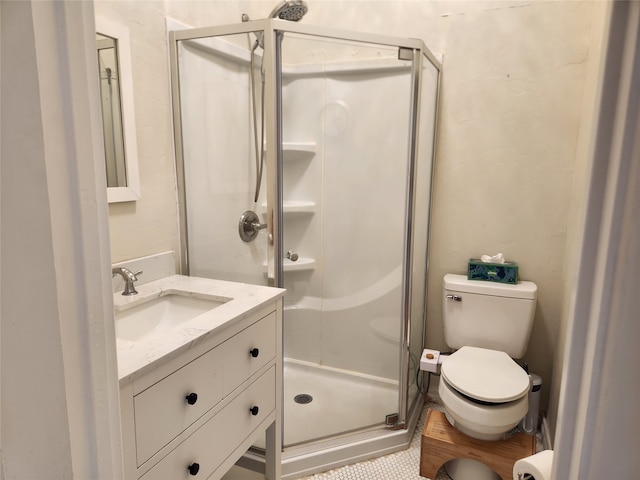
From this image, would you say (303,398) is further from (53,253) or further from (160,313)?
(53,253)

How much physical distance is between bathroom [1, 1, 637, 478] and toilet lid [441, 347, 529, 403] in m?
0.26

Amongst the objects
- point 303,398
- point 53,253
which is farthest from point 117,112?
point 303,398

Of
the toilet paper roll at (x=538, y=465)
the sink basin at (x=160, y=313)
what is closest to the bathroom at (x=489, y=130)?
the sink basin at (x=160, y=313)

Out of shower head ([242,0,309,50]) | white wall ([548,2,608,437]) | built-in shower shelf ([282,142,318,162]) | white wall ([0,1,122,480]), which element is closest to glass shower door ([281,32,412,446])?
built-in shower shelf ([282,142,318,162])

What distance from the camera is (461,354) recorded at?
1.92 meters

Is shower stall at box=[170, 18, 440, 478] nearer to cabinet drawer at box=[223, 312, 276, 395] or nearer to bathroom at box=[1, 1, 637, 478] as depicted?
bathroom at box=[1, 1, 637, 478]

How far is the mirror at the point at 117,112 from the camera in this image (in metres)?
1.38

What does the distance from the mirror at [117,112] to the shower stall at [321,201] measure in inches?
9.2

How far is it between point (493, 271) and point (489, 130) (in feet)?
2.28

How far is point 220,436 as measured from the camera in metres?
1.26

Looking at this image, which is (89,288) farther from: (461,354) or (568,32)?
(568,32)

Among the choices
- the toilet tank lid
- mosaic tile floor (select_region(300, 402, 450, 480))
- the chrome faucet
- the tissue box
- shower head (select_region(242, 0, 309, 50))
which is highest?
shower head (select_region(242, 0, 309, 50))

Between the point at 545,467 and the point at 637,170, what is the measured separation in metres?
0.78

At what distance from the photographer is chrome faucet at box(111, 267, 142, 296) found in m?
1.35
